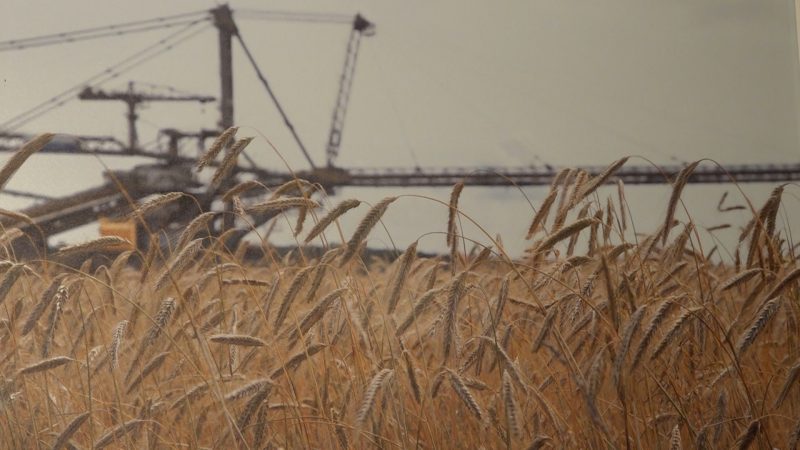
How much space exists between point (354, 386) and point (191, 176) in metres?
1.02

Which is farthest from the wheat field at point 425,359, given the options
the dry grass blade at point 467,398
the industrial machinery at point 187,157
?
the industrial machinery at point 187,157

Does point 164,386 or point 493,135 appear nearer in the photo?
point 164,386

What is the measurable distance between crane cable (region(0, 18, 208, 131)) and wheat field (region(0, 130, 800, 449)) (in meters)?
0.57

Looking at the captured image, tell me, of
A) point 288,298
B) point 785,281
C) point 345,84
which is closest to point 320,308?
point 288,298

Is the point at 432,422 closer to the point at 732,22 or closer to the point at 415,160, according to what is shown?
the point at 415,160

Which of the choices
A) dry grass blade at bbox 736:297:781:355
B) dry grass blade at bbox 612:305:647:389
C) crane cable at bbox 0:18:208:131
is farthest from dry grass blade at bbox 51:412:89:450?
crane cable at bbox 0:18:208:131

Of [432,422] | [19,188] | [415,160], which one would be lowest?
[432,422]

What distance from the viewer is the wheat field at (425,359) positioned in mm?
1164

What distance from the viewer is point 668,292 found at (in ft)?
5.93

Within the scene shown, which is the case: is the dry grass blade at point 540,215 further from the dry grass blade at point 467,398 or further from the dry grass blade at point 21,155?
the dry grass blade at point 21,155

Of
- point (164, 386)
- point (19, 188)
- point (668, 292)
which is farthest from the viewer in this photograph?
point (19, 188)

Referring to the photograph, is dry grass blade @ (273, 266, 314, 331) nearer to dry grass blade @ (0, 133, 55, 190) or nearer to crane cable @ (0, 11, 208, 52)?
dry grass blade @ (0, 133, 55, 190)

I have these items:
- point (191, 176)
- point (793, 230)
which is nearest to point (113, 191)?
point (191, 176)

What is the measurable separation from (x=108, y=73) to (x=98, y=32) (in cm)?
11
